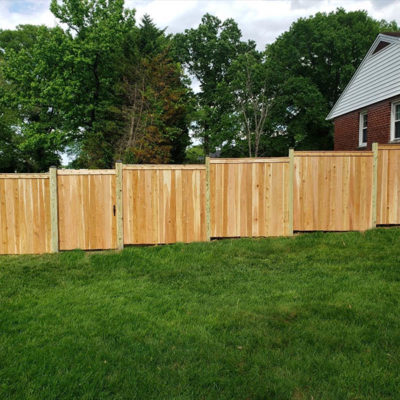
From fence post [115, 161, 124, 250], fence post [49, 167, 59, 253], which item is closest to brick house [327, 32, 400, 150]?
fence post [115, 161, 124, 250]

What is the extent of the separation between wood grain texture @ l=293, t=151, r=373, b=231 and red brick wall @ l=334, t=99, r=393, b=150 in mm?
6812

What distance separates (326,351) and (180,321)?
1512mm

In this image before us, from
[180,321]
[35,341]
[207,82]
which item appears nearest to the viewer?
[35,341]

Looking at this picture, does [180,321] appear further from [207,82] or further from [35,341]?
[207,82]

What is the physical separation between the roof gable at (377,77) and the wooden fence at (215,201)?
22.2 ft

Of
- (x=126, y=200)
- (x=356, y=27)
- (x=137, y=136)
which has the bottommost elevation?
(x=126, y=200)

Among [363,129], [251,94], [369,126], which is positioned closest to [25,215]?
[369,126]

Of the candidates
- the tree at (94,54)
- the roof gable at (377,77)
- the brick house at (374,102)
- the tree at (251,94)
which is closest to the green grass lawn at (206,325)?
the brick house at (374,102)

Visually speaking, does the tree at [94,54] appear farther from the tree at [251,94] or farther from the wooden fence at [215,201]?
the wooden fence at [215,201]

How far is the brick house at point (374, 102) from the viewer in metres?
12.3

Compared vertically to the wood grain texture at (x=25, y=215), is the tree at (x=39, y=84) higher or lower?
higher

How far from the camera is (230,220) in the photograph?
705 cm

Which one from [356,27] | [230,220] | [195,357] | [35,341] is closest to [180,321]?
[195,357]

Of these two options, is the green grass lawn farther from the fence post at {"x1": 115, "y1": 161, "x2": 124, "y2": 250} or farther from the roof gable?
the roof gable
